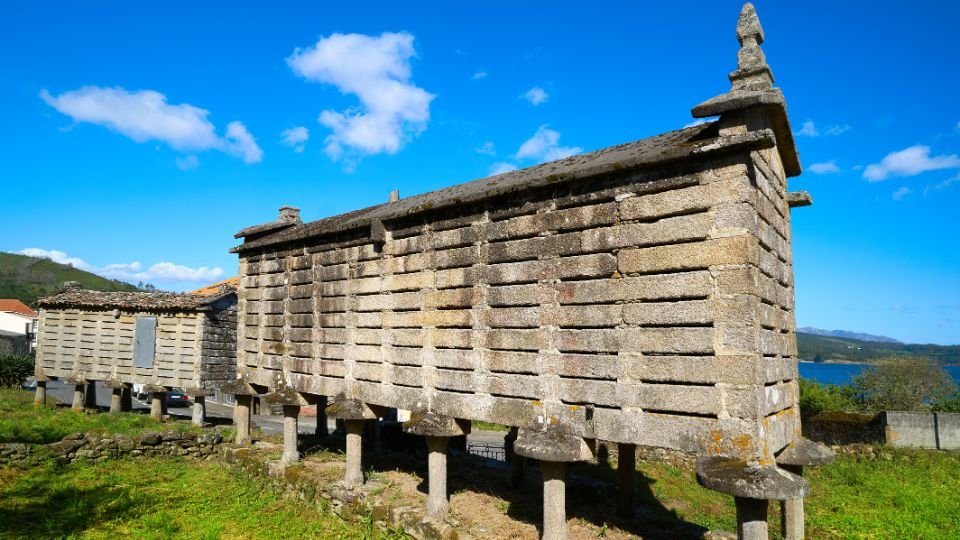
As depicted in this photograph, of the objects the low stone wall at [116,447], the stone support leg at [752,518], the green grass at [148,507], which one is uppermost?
the stone support leg at [752,518]

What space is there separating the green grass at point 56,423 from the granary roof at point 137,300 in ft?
11.5

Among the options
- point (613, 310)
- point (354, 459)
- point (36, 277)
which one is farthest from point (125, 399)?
point (36, 277)

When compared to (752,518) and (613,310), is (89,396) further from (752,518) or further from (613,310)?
(752,518)

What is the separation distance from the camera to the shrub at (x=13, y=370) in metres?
26.9

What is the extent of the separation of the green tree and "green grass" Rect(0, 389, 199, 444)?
32590mm

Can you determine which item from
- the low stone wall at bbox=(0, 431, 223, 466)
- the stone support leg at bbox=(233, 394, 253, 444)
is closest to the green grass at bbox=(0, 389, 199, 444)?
the low stone wall at bbox=(0, 431, 223, 466)

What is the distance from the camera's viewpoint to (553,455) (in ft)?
21.9

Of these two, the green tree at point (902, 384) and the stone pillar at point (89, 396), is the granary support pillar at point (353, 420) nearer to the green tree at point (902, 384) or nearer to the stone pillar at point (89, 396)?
the stone pillar at point (89, 396)

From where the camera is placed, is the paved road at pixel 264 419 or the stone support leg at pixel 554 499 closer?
the stone support leg at pixel 554 499

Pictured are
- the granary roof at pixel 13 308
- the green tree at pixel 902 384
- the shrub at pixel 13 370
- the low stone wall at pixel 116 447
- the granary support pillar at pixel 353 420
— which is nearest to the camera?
the granary support pillar at pixel 353 420

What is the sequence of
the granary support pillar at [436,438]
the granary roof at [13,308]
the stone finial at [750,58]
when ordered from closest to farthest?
1. the stone finial at [750,58]
2. the granary support pillar at [436,438]
3. the granary roof at [13,308]

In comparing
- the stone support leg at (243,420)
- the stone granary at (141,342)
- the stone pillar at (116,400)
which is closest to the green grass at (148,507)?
the stone support leg at (243,420)

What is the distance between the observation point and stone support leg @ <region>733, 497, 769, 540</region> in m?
5.59

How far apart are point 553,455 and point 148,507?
Answer: 294 inches
